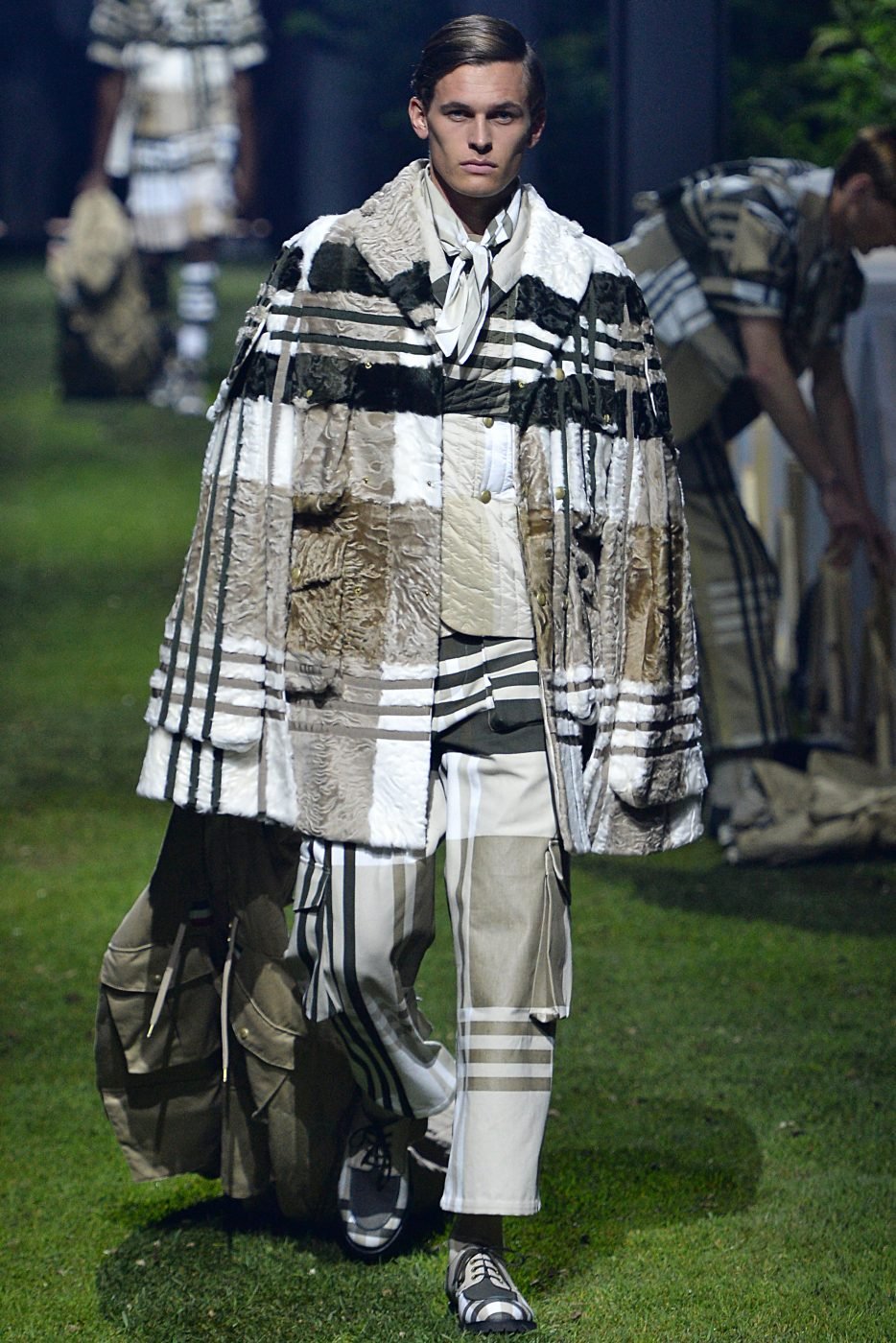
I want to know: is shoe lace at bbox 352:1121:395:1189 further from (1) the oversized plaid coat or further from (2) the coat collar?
(2) the coat collar

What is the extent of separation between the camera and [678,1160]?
169 inches

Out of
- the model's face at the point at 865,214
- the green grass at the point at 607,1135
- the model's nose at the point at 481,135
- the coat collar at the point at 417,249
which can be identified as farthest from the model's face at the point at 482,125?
the model's face at the point at 865,214

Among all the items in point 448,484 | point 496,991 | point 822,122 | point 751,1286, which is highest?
point 822,122

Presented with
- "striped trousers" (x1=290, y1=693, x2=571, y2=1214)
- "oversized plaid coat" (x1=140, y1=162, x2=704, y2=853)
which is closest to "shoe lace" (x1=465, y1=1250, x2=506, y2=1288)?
"striped trousers" (x1=290, y1=693, x2=571, y2=1214)

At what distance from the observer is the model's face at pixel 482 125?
11.5 ft

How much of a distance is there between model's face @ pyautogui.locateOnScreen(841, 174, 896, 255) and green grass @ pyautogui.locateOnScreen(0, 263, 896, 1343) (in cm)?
181

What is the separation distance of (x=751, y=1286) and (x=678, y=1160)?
0.60m

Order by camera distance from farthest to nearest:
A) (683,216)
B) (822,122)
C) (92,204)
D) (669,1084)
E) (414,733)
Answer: (822,122), (92,204), (683,216), (669,1084), (414,733)

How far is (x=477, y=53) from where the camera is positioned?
351 centimetres

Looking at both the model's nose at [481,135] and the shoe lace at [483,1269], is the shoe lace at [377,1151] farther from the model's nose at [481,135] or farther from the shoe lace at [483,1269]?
the model's nose at [481,135]

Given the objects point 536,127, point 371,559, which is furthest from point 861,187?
point 371,559

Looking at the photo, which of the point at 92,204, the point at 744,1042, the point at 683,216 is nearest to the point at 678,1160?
the point at 744,1042

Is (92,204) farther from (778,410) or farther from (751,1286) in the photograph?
(751,1286)

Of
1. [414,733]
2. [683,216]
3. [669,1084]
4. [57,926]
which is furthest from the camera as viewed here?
[683,216]
